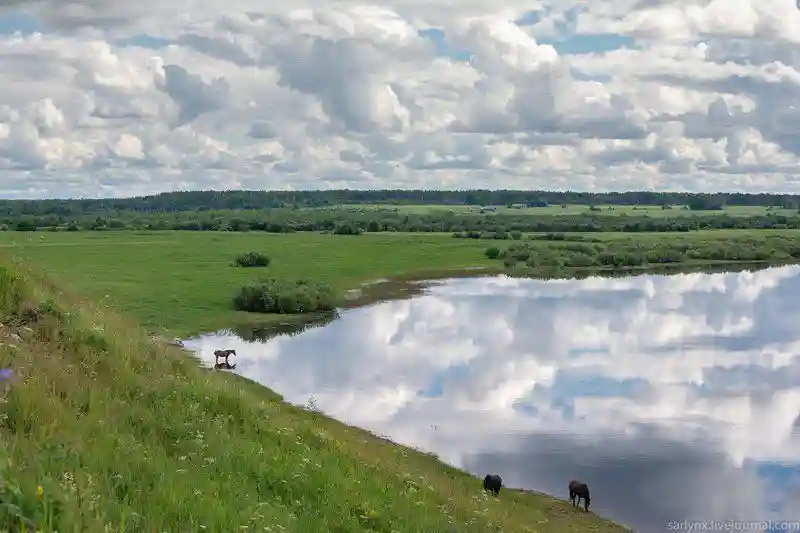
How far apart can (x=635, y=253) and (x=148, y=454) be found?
271 feet

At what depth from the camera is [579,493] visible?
1897cm

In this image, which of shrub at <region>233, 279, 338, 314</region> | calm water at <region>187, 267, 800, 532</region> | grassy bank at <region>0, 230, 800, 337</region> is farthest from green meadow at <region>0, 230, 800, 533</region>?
shrub at <region>233, 279, 338, 314</region>

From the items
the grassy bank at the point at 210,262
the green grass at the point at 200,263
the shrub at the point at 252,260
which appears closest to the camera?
the green grass at the point at 200,263

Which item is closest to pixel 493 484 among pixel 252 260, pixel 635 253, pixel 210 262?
pixel 252 260

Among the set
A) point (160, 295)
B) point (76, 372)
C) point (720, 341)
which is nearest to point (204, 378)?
point (76, 372)

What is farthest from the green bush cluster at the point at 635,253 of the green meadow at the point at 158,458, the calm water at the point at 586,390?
the green meadow at the point at 158,458

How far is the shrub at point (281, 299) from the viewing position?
4866 cm

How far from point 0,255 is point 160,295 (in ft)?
121

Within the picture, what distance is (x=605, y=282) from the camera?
6869 centimetres

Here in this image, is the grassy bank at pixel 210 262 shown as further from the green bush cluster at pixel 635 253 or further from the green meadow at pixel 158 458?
the green meadow at pixel 158 458

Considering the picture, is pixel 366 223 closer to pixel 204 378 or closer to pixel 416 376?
pixel 416 376

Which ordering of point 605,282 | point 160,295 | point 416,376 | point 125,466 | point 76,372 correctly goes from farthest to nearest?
1. point 605,282
2. point 160,295
3. point 416,376
4. point 76,372
5. point 125,466

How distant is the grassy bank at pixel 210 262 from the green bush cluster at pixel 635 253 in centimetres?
68

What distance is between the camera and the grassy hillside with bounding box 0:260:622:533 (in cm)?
669
